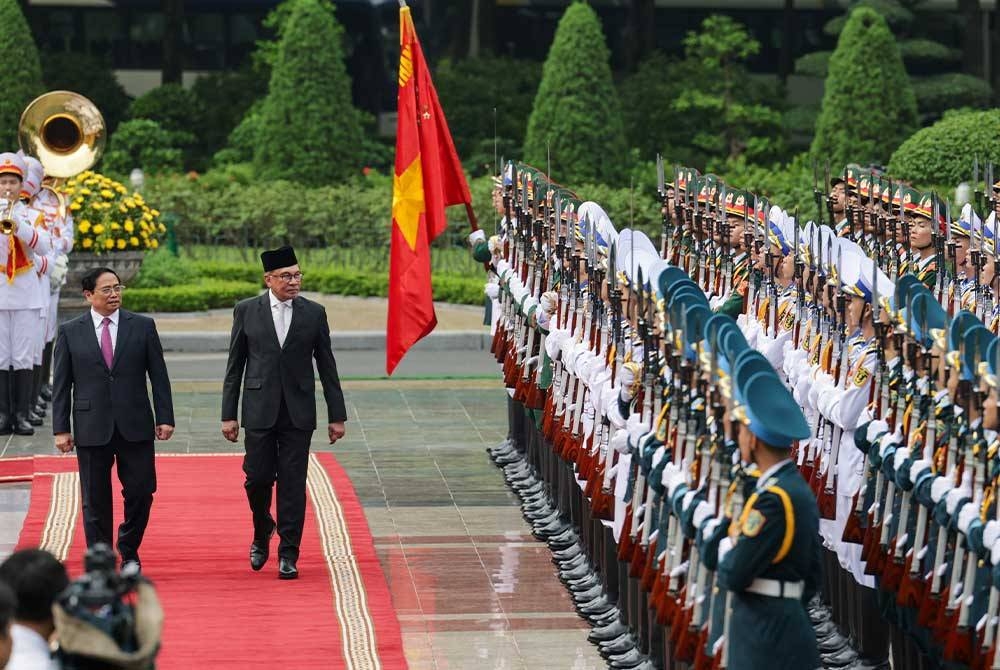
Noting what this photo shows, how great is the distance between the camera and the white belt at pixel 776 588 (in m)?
6.70

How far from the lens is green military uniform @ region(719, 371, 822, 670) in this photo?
6.58m

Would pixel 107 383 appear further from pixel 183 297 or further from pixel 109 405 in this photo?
pixel 183 297

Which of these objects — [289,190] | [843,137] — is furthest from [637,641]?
[843,137]

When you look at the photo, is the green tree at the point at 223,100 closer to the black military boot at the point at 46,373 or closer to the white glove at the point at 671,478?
the black military boot at the point at 46,373

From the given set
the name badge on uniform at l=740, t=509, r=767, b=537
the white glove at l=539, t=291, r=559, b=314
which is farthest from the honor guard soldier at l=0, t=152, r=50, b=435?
the name badge on uniform at l=740, t=509, r=767, b=537

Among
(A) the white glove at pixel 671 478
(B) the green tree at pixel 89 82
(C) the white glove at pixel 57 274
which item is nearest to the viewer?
(A) the white glove at pixel 671 478

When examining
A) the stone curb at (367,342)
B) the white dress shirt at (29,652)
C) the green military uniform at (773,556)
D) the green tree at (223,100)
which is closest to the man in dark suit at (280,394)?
the green military uniform at (773,556)

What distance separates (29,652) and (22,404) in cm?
983

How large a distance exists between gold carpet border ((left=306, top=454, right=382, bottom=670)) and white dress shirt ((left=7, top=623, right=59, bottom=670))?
351cm

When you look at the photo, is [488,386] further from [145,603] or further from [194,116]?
[194,116]

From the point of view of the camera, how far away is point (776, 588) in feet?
22.0

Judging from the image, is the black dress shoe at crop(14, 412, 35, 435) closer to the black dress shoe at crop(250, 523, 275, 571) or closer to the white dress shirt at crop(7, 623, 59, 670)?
the black dress shoe at crop(250, 523, 275, 571)

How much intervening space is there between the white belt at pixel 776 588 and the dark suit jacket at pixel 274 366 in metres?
3.83

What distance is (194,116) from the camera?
1316 inches
